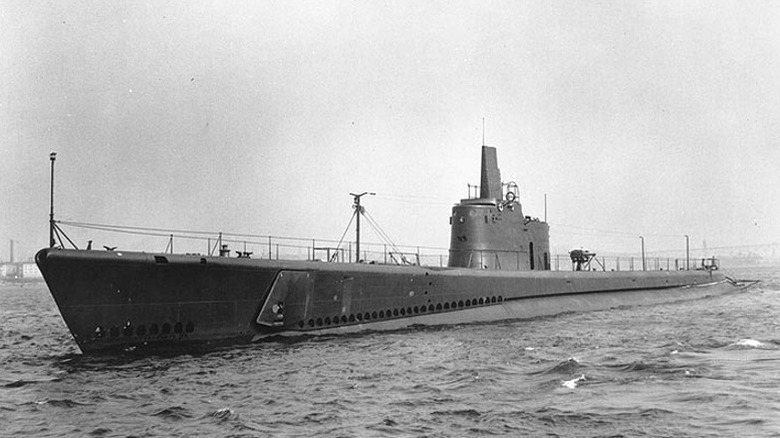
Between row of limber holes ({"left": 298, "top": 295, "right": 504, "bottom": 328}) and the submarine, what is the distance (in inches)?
1.3

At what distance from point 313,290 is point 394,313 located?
10.8ft

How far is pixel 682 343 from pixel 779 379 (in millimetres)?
5489

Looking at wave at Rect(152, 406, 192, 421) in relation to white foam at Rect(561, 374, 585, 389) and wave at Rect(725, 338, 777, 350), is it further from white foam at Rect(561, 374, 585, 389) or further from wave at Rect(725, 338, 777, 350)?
wave at Rect(725, 338, 777, 350)

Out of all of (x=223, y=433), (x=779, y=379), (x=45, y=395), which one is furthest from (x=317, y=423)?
(x=779, y=379)

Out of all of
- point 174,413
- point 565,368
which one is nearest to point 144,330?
point 174,413

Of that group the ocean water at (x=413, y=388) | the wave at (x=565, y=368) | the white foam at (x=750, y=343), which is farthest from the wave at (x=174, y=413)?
the white foam at (x=750, y=343)

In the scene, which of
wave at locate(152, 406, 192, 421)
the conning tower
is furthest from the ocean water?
the conning tower

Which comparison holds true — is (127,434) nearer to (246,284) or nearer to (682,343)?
(246,284)

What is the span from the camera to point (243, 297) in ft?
57.1

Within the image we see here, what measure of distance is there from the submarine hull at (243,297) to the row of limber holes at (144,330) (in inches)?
0.8

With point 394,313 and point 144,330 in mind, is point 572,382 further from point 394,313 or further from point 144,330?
point 144,330

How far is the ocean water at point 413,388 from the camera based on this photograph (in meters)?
9.99

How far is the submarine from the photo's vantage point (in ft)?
51.0

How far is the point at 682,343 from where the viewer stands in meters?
18.0
